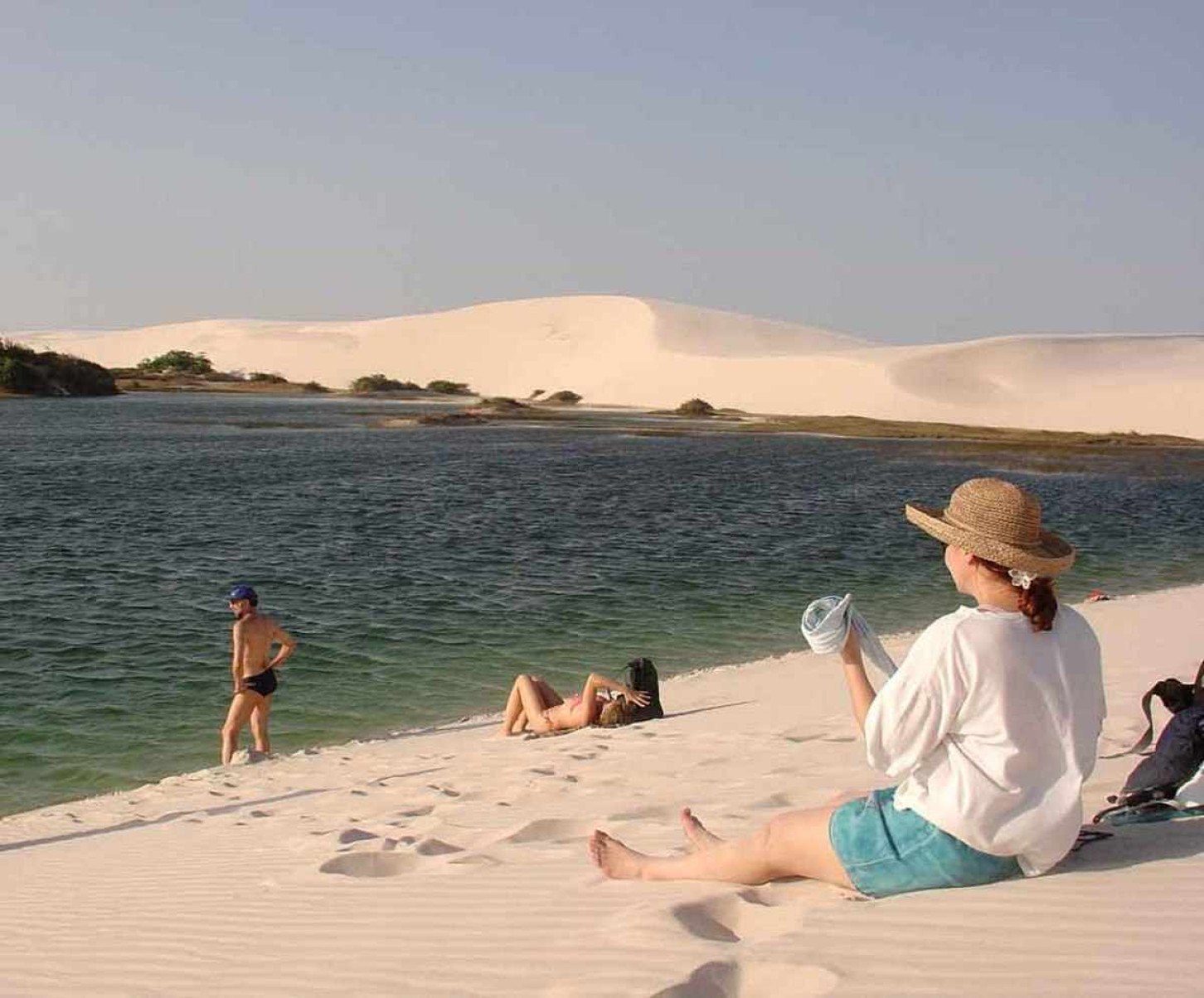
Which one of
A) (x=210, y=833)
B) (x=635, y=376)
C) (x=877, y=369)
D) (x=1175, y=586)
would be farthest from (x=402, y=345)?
(x=210, y=833)

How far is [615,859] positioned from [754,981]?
1.32m

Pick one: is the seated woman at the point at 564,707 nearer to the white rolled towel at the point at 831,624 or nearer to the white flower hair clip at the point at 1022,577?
the white rolled towel at the point at 831,624

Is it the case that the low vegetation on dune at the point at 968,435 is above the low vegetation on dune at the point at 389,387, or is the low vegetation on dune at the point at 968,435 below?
below

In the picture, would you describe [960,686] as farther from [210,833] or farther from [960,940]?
[210,833]

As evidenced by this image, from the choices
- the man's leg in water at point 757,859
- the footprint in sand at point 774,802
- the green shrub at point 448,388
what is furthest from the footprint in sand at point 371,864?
the green shrub at point 448,388

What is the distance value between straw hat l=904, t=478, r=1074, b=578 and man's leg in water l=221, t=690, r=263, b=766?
6.88m

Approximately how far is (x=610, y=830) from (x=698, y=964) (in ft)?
7.74

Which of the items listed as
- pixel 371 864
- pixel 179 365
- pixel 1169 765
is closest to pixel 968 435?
pixel 1169 765

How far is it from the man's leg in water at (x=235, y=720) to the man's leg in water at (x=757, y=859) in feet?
18.1

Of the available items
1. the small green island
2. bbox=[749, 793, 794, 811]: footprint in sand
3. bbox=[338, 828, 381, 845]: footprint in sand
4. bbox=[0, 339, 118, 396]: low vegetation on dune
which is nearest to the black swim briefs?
bbox=[338, 828, 381, 845]: footprint in sand

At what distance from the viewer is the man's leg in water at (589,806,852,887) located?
4.24m

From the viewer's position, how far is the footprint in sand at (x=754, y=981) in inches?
135

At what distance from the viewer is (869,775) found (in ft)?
21.8

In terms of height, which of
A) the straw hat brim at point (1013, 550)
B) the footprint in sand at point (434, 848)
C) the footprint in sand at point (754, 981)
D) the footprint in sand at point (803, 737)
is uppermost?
the straw hat brim at point (1013, 550)
